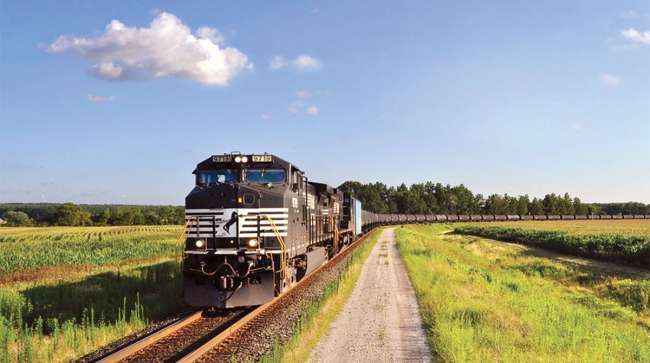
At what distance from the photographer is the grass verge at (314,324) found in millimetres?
8891

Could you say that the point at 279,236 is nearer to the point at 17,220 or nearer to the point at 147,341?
the point at 147,341

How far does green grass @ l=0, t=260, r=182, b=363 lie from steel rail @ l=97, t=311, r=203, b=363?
987 millimetres

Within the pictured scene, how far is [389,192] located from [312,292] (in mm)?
176778

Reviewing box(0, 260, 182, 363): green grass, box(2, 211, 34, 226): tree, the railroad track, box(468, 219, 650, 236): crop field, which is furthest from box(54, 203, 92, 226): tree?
the railroad track

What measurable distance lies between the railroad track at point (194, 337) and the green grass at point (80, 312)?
1.04 metres

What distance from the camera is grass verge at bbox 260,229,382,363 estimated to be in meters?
8.89

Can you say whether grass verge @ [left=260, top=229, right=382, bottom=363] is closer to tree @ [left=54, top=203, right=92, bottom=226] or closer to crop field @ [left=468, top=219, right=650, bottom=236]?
crop field @ [left=468, top=219, right=650, bottom=236]

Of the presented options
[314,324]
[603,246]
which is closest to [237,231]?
[314,324]

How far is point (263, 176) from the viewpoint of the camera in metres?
14.1

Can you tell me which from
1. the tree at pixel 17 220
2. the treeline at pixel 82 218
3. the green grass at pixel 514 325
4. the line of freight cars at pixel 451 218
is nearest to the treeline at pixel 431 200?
the line of freight cars at pixel 451 218

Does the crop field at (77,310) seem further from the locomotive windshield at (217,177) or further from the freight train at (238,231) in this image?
the locomotive windshield at (217,177)

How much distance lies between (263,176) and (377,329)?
523cm

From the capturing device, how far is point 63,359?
919 centimetres

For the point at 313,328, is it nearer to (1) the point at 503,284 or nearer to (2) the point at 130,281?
(2) the point at 130,281
